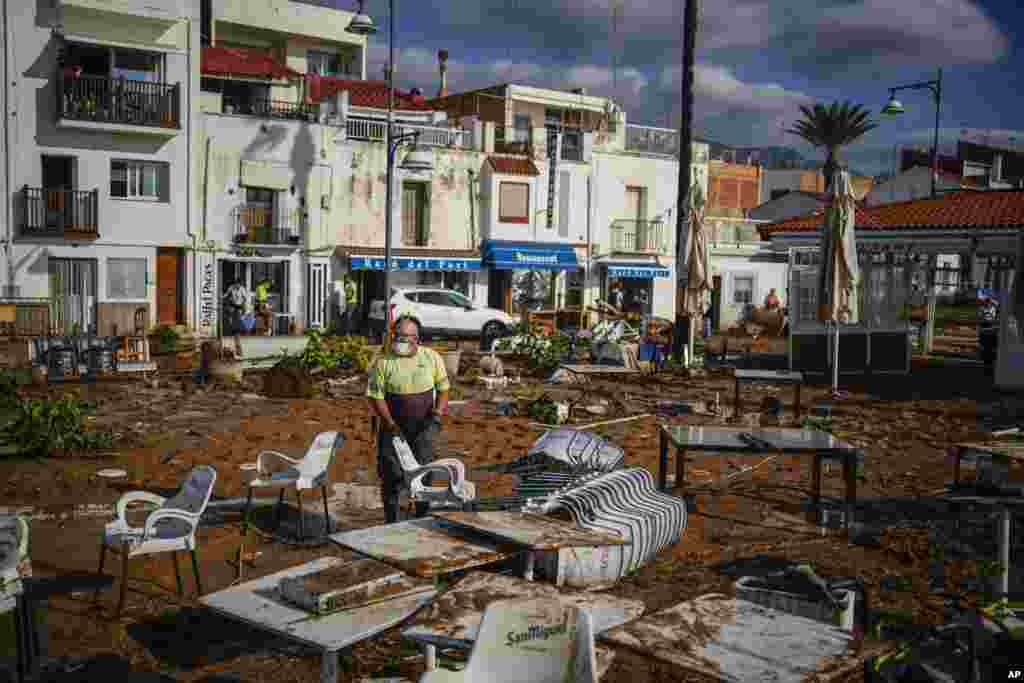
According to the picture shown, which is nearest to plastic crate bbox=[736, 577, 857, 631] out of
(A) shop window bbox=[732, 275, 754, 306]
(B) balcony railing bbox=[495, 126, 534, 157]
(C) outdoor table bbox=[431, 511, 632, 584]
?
(C) outdoor table bbox=[431, 511, 632, 584]

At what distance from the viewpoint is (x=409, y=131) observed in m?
33.3

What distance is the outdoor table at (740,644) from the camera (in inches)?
144

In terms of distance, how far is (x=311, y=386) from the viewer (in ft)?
52.5

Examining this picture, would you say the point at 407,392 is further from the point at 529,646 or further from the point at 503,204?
the point at 503,204

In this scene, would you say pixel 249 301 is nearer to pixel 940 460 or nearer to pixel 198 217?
pixel 198 217

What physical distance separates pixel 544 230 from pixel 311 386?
20.0 metres

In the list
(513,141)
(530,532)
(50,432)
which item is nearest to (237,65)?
(513,141)

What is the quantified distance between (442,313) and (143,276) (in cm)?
851

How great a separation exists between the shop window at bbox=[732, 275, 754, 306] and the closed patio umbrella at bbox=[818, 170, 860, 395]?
22.2 meters

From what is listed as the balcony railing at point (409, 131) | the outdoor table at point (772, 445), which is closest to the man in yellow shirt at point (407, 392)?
the outdoor table at point (772, 445)

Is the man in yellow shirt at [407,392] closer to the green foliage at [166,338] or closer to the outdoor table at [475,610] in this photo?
the outdoor table at [475,610]

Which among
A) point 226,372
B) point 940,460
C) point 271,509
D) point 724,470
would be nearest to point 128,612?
point 271,509

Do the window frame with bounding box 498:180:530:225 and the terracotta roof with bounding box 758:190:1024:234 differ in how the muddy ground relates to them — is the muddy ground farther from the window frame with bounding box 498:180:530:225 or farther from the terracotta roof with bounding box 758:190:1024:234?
the window frame with bounding box 498:180:530:225

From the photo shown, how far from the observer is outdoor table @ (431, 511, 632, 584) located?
5344 millimetres
